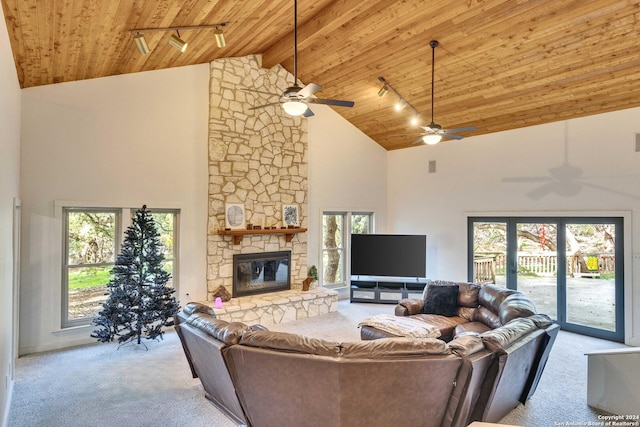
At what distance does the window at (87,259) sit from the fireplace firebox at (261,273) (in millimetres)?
2003

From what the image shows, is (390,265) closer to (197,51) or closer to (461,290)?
(461,290)

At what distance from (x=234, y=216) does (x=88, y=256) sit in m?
2.27

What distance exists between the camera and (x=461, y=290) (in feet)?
18.4

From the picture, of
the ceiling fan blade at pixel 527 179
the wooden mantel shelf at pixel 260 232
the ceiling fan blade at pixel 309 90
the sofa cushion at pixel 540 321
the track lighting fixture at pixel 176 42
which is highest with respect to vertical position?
the track lighting fixture at pixel 176 42

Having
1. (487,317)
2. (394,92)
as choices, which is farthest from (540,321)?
(394,92)

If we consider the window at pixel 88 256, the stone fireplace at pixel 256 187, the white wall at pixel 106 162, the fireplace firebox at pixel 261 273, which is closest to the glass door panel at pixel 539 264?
the stone fireplace at pixel 256 187

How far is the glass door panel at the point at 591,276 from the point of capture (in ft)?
18.9

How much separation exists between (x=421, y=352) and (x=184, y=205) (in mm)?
4677

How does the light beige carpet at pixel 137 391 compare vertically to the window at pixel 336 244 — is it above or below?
below

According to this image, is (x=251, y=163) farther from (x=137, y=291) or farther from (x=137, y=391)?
(x=137, y=391)

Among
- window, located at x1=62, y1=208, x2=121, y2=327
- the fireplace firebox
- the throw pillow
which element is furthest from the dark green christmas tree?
the throw pillow

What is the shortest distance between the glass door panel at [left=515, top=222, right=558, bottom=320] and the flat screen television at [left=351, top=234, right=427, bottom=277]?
1737 mm

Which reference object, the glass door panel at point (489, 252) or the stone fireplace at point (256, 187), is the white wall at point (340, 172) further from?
the glass door panel at point (489, 252)

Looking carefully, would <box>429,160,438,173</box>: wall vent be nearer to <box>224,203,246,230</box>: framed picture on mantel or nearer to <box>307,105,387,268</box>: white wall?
<box>307,105,387,268</box>: white wall
